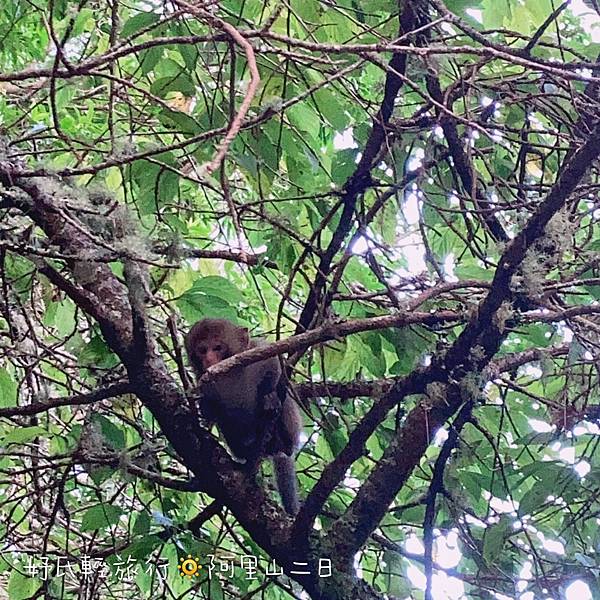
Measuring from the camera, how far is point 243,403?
144 inches

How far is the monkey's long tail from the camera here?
3262 mm

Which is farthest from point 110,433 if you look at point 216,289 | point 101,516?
point 216,289

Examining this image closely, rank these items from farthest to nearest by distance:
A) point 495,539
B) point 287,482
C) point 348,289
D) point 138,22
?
point 287,482, point 348,289, point 495,539, point 138,22

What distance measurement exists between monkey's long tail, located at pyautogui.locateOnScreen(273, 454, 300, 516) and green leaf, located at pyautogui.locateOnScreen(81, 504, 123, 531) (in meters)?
0.69

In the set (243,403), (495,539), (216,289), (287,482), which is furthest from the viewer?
(243,403)

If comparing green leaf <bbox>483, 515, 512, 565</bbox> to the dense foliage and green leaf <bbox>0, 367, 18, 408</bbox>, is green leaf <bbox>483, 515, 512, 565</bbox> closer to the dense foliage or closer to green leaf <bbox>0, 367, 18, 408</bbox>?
the dense foliage

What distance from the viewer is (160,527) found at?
290 centimetres

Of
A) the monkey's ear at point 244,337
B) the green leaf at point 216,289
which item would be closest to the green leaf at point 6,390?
the green leaf at point 216,289

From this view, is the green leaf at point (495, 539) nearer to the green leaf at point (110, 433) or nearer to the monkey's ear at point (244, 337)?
the green leaf at point (110, 433)

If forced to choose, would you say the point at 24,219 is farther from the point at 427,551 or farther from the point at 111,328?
the point at 427,551

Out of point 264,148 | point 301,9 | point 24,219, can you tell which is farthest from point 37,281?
point 301,9

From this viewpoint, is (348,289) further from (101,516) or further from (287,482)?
(101,516)

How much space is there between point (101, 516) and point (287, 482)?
0.76m

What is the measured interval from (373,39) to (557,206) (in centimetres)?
98
